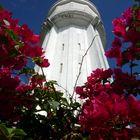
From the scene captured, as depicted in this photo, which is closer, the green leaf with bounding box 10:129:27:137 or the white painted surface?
the green leaf with bounding box 10:129:27:137

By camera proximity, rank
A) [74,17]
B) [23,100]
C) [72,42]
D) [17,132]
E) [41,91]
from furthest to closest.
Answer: [74,17] < [72,42] < [41,91] < [23,100] < [17,132]

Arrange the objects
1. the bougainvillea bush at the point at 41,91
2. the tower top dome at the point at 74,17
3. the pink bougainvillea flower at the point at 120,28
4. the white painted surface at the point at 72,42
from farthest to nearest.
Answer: the tower top dome at the point at 74,17 → the white painted surface at the point at 72,42 → the pink bougainvillea flower at the point at 120,28 → the bougainvillea bush at the point at 41,91

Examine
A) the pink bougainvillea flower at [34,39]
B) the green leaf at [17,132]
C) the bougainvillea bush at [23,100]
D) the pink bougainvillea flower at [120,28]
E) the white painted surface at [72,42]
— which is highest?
the white painted surface at [72,42]

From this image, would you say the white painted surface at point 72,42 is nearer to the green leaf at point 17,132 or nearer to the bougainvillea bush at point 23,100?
the bougainvillea bush at point 23,100

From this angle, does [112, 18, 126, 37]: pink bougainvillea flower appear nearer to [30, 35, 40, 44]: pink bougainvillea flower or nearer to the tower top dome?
[30, 35, 40, 44]: pink bougainvillea flower

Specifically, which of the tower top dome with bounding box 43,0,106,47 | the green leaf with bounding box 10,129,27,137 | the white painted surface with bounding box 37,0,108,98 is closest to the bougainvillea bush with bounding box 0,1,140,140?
the green leaf with bounding box 10,129,27,137

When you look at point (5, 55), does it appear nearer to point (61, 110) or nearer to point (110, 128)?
point (61, 110)

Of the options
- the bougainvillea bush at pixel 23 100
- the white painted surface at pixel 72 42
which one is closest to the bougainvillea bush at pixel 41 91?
the bougainvillea bush at pixel 23 100

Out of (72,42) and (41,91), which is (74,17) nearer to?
(72,42)

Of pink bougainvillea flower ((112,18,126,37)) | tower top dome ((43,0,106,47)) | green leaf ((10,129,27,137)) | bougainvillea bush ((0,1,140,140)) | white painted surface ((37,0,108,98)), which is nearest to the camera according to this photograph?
green leaf ((10,129,27,137))

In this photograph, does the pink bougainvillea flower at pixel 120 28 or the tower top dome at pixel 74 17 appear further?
the tower top dome at pixel 74 17

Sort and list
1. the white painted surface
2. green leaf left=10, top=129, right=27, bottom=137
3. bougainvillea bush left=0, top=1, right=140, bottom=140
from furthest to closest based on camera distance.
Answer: the white painted surface → bougainvillea bush left=0, top=1, right=140, bottom=140 → green leaf left=10, top=129, right=27, bottom=137

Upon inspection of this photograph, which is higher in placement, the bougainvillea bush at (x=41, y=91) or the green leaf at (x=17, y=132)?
the bougainvillea bush at (x=41, y=91)

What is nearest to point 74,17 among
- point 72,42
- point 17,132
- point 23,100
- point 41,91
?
point 72,42
